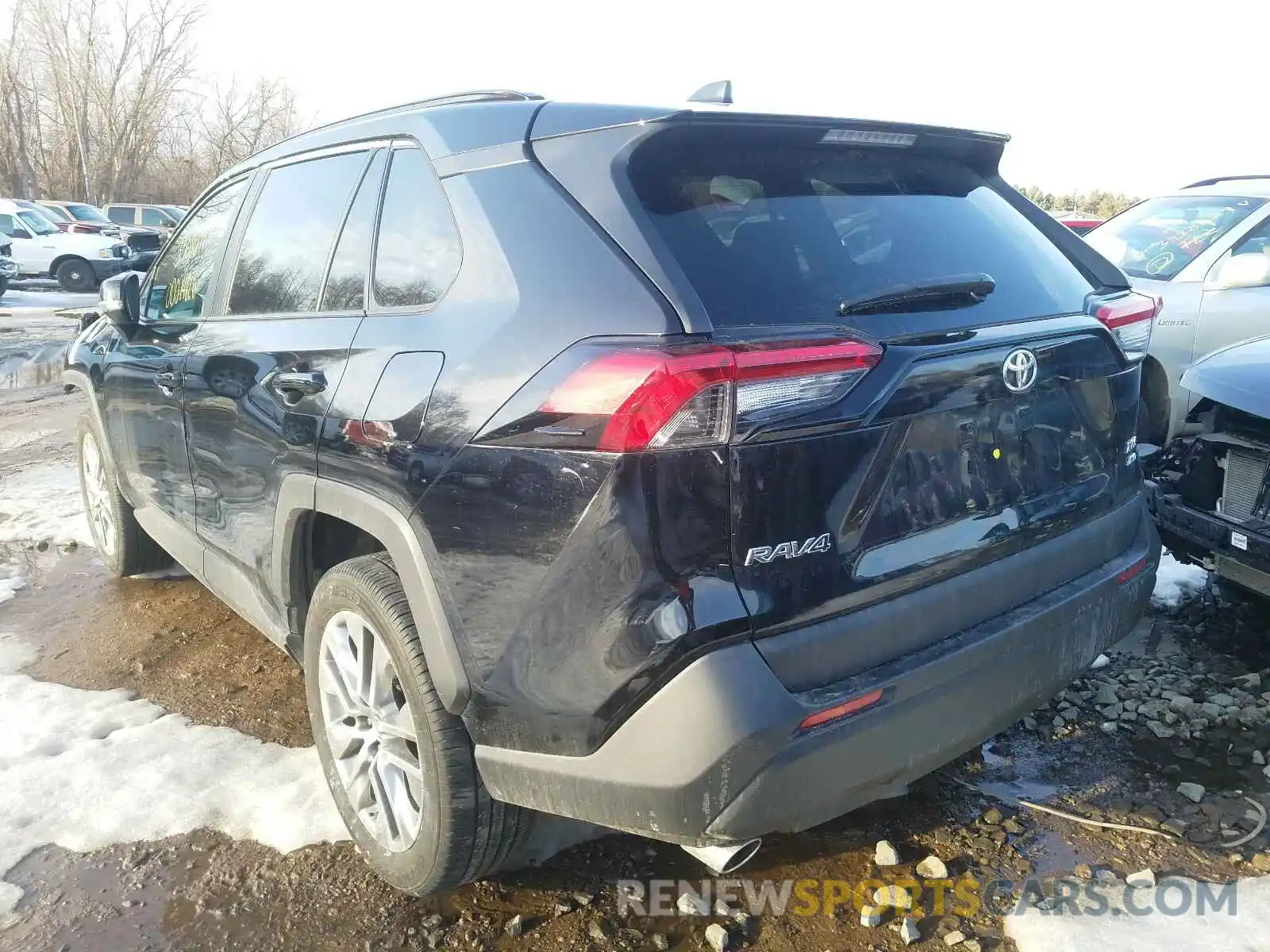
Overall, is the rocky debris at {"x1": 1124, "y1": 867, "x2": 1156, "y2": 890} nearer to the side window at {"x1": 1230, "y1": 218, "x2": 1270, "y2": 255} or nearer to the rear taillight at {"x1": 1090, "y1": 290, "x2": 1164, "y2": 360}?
the rear taillight at {"x1": 1090, "y1": 290, "x2": 1164, "y2": 360}

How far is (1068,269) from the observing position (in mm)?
2529

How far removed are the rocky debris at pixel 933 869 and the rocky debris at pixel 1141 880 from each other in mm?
Result: 446

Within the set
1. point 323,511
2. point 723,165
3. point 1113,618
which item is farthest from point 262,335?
point 1113,618

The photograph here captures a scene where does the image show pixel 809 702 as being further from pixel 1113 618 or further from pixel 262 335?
pixel 262 335

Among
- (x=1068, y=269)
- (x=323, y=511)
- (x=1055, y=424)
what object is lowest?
(x=323, y=511)

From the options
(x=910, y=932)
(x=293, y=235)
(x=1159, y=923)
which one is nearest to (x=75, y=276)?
(x=293, y=235)

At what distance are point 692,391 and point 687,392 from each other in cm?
1

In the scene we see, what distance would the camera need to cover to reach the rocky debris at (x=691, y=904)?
235 cm

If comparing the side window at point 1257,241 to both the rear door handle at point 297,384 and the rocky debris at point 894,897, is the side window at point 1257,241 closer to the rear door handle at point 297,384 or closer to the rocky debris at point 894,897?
the rocky debris at point 894,897

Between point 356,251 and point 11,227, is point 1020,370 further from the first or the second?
point 11,227

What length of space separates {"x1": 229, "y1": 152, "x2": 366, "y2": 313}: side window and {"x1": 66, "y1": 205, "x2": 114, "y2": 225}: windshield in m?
24.2

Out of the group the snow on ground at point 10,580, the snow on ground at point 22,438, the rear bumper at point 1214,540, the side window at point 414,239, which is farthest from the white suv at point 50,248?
the rear bumper at point 1214,540

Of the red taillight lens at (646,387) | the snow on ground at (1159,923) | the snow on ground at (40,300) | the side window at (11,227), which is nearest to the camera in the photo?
the red taillight lens at (646,387)

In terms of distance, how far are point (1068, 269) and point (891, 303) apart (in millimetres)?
868
